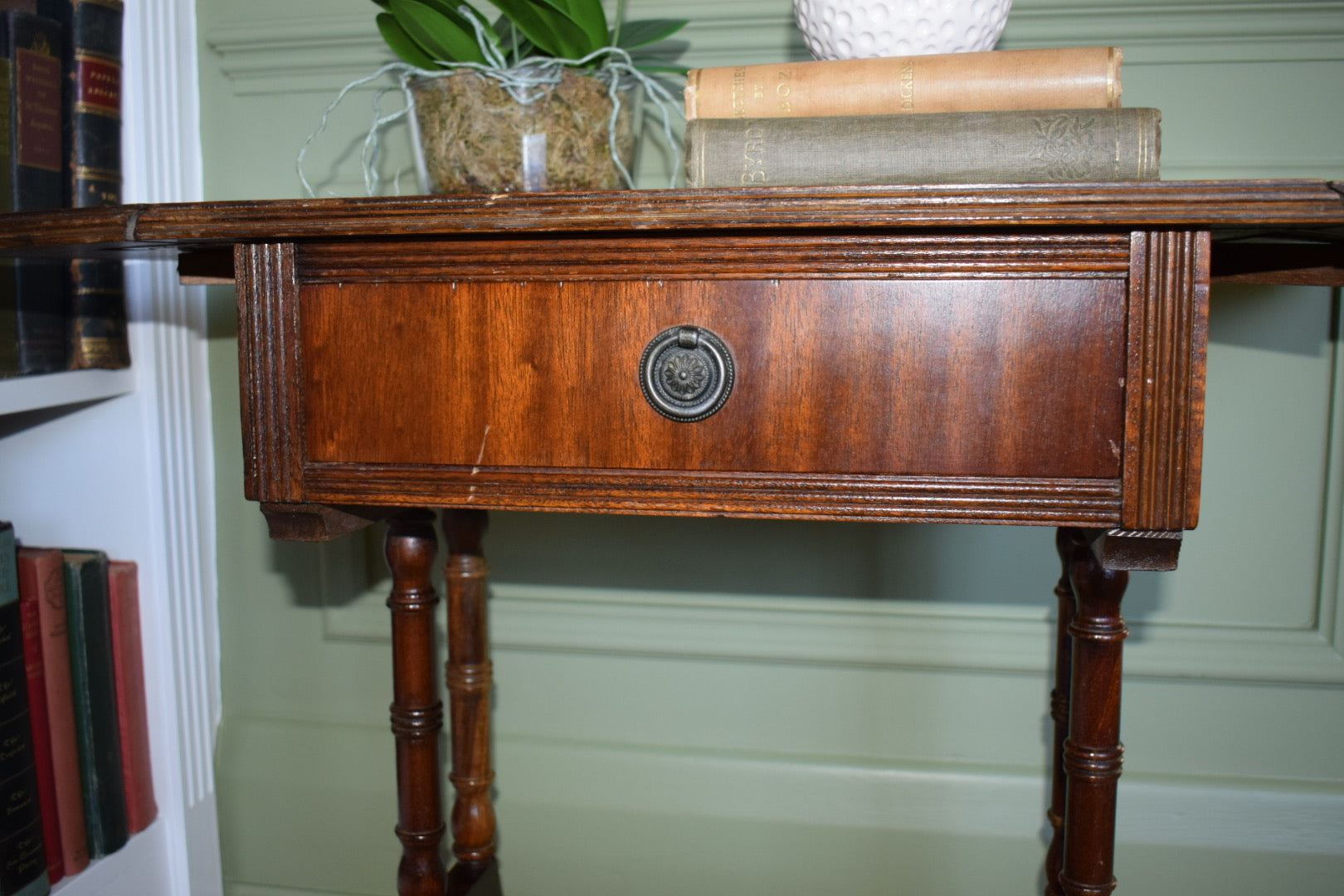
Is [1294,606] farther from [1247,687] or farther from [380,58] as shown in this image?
[380,58]

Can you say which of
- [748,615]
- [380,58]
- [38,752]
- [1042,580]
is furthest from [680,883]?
[380,58]

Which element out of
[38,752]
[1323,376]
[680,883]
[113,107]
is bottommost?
[680,883]

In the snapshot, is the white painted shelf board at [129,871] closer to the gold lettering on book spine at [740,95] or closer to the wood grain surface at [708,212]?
the wood grain surface at [708,212]

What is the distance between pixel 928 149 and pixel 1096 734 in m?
0.34

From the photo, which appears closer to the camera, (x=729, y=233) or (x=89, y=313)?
(x=729, y=233)

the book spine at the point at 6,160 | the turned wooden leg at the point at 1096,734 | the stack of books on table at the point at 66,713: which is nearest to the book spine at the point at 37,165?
the book spine at the point at 6,160

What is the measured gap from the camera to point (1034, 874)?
34.4 inches

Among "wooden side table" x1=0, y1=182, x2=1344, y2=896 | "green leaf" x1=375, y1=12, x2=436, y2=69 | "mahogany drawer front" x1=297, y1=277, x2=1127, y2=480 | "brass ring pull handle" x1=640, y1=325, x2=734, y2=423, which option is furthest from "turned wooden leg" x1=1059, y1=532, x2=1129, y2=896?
"green leaf" x1=375, y1=12, x2=436, y2=69

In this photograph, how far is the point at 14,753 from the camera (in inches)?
28.2

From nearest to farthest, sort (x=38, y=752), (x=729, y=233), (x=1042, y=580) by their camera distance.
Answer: (x=729, y=233) → (x=38, y=752) → (x=1042, y=580)

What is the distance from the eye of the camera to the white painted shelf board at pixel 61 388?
28.0 inches

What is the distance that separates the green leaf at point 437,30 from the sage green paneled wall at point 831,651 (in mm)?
305

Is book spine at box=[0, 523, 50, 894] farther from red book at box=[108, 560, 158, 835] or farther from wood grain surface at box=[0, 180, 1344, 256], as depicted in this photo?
wood grain surface at box=[0, 180, 1344, 256]

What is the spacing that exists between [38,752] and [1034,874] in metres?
0.82
